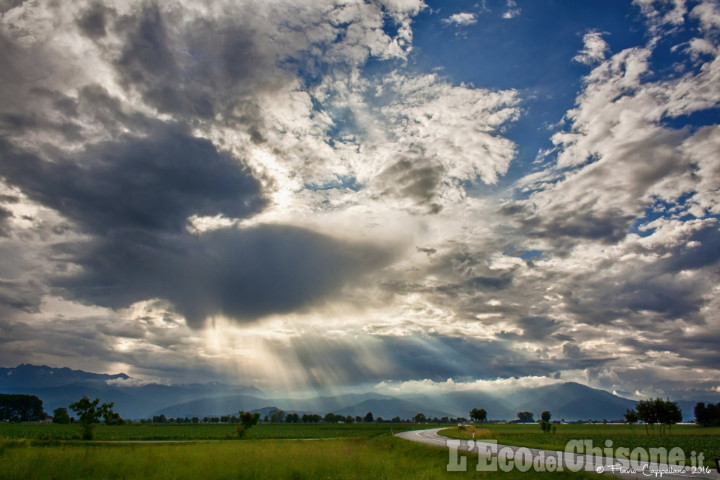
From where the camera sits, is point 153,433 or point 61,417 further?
point 61,417

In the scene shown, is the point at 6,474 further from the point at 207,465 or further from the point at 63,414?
the point at 63,414

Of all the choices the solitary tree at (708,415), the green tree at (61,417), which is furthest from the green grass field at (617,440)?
the green tree at (61,417)

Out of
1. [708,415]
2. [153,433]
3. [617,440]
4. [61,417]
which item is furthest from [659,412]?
[61,417]

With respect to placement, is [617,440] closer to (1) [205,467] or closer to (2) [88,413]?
(1) [205,467]

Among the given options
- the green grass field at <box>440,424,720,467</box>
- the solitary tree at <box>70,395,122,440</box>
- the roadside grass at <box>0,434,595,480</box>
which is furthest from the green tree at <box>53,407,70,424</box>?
the roadside grass at <box>0,434,595,480</box>

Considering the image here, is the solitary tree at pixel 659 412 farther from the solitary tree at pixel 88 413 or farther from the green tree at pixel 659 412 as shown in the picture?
the solitary tree at pixel 88 413

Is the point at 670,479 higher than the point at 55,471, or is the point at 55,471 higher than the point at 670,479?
the point at 670,479

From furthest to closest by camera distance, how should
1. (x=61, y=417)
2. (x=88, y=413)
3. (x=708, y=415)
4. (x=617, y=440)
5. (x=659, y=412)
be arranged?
(x=61, y=417) → (x=708, y=415) → (x=659, y=412) → (x=88, y=413) → (x=617, y=440)

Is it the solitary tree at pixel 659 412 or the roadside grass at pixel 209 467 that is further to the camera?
the solitary tree at pixel 659 412

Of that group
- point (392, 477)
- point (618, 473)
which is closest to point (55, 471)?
point (392, 477)

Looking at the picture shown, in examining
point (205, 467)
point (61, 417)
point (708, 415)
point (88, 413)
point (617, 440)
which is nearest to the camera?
point (205, 467)

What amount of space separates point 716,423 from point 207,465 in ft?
639

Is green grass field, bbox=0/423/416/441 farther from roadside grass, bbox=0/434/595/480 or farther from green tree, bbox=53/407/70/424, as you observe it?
green tree, bbox=53/407/70/424

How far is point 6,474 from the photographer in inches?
1015
